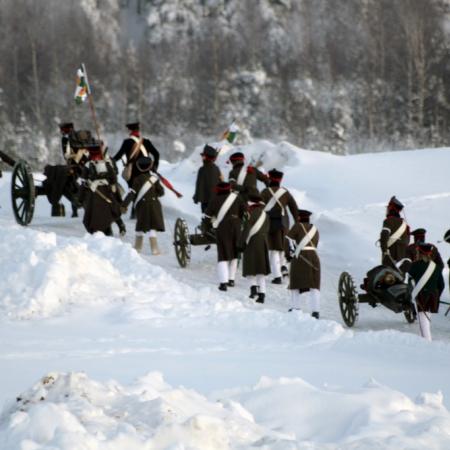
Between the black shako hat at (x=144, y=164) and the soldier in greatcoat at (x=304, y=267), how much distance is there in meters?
2.96

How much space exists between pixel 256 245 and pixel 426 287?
8.46ft

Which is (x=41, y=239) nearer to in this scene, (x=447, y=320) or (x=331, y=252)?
(x=447, y=320)

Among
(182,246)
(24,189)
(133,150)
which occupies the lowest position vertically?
(182,246)

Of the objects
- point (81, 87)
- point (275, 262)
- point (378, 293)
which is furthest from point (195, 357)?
point (81, 87)

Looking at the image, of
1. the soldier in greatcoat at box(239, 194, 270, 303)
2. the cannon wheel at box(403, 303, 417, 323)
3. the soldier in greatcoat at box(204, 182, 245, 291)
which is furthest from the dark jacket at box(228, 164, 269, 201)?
the cannon wheel at box(403, 303, 417, 323)

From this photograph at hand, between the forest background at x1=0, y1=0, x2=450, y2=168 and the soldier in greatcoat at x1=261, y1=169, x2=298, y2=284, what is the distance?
31.6 meters

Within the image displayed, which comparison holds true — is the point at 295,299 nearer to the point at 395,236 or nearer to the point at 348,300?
the point at 348,300

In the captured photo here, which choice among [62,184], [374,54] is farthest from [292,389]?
[374,54]

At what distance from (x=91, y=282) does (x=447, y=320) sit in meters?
4.97

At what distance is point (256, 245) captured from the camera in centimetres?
1469

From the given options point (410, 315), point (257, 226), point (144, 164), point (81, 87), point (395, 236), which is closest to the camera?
point (410, 315)

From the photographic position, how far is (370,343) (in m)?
10.9

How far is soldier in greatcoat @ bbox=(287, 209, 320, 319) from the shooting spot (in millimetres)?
13727

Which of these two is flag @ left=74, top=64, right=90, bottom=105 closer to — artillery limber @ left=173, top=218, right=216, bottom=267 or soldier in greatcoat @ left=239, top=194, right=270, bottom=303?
artillery limber @ left=173, top=218, right=216, bottom=267
